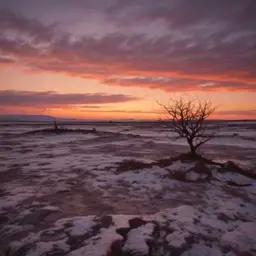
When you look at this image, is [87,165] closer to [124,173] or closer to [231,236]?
[124,173]

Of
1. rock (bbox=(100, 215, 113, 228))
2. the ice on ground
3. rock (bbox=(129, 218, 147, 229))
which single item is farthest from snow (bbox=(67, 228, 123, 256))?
rock (bbox=(129, 218, 147, 229))

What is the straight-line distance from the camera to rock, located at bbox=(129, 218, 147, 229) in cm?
695

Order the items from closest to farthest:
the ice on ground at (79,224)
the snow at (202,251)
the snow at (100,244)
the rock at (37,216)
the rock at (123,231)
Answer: the snow at (100,244) < the snow at (202,251) < the rock at (123,231) < the ice on ground at (79,224) < the rock at (37,216)

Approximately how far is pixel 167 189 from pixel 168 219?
3.18m

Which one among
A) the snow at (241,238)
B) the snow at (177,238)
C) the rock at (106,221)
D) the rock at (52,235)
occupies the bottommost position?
the snow at (241,238)

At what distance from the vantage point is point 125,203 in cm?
884

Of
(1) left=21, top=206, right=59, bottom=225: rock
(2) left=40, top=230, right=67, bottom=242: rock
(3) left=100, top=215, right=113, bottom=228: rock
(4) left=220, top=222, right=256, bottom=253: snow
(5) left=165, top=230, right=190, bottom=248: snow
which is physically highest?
(3) left=100, top=215, right=113, bottom=228: rock

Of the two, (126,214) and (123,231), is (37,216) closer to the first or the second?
(126,214)

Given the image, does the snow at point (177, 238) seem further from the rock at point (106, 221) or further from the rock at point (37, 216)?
the rock at point (37, 216)

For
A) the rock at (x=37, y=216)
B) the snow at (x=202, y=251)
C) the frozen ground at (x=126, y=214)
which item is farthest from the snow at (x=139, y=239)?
the rock at (x=37, y=216)

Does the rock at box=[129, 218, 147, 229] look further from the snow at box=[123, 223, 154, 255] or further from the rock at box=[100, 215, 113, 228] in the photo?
the rock at box=[100, 215, 113, 228]

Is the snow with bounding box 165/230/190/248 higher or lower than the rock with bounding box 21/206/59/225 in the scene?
lower

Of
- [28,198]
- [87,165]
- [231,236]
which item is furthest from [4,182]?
[231,236]

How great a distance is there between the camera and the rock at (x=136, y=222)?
6.95 metres
